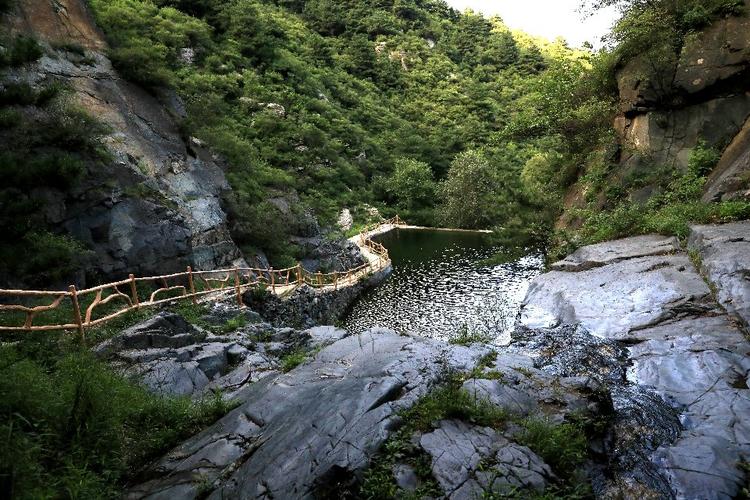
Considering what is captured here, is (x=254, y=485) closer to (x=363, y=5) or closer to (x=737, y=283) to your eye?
(x=737, y=283)

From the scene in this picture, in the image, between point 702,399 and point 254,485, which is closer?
point 254,485

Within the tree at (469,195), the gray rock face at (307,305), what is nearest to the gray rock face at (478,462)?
the gray rock face at (307,305)

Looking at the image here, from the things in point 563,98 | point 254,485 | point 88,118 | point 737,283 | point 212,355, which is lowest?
point 212,355

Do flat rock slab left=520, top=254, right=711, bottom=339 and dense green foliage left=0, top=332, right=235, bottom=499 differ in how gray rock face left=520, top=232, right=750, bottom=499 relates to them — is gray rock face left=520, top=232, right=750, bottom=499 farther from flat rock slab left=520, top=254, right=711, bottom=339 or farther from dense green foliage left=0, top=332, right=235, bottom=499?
dense green foliage left=0, top=332, right=235, bottom=499

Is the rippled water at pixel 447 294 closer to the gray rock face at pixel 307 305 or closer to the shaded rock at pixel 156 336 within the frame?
the gray rock face at pixel 307 305

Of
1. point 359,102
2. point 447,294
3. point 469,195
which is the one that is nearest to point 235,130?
point 447,294

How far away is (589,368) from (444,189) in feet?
127

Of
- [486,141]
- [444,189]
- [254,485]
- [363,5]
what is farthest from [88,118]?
[363,5]

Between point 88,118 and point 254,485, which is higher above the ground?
point 88,118

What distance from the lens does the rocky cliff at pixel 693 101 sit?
13.0 metres

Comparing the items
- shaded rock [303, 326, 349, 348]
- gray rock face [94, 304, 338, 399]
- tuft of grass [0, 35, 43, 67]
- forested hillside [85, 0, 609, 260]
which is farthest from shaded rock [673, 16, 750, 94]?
tuft of grass [0, 35, 43, 67]

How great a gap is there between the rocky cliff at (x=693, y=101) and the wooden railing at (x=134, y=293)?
1445 centimetres

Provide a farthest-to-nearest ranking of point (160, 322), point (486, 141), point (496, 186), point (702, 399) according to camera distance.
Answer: point (486, 141) → point (496, 186) → point (160, 322) → point (702, 399)

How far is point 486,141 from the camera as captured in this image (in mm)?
59875
